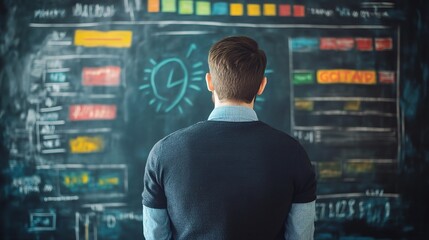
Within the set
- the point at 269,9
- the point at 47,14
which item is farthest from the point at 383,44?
the point at 47,14

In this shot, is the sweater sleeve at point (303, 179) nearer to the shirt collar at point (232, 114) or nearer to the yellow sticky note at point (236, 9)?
the shirt collar at point (232, 114)

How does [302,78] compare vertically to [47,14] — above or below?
below

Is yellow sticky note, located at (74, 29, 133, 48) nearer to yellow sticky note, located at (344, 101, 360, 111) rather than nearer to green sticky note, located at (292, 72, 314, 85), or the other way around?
green sticky note, located at (292, 72, 314, 85)

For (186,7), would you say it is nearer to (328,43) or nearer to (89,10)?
(89,10)

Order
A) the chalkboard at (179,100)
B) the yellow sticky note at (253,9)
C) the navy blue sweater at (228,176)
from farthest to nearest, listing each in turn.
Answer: the yellow sticky note at (253,9), the chalkboard at (179,100), the navy blue sweater at (228,176)

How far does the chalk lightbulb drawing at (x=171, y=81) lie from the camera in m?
2.18

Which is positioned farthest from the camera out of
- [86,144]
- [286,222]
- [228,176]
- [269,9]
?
[269,9]

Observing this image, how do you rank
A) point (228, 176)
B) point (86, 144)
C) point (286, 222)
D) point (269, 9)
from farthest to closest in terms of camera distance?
point (269, 9) < point (86, 144) < point (286, 222) < point (228, 176)

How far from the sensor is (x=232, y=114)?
1.07 m

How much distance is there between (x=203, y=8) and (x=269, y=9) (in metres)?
0.36

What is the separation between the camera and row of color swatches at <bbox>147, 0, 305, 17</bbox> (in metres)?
2.20

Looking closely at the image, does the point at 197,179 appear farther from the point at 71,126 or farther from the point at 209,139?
the point at 71,126

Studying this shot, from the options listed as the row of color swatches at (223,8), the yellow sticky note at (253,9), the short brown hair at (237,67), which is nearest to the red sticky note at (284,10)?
the row of color swatches at (223,8)

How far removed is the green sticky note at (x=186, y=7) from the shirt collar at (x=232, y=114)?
1254 mm
